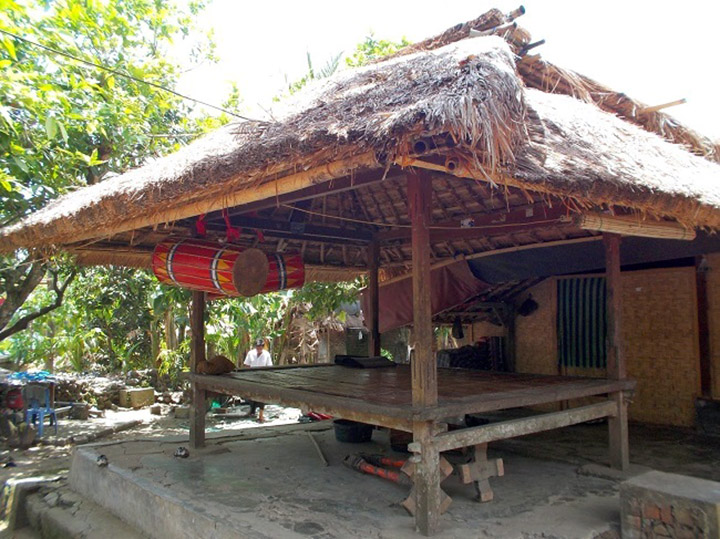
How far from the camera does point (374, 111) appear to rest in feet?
9.96

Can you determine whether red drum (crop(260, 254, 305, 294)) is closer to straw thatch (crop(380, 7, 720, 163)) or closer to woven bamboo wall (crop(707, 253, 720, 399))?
straw thatch (crop(380, 7, 720, 163))

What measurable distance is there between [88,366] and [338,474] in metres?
11.1

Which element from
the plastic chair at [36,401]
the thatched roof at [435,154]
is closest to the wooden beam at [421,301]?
the thatched roof at [435,154]

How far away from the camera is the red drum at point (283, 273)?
5150 millimetres

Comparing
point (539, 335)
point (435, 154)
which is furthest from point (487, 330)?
point (435, 154)

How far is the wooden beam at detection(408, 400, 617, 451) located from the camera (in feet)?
10.9

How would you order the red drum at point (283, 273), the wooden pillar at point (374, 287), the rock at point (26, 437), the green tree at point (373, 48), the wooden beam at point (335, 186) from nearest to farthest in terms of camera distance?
the wooden beam at point (335, 186) → the red drum at point (283, 273) → the wooden pillar at point (374, 287) → the rock at point (26, 437) → the green tree at point (373, 48)

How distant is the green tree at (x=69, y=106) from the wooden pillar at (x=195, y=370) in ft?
5.09

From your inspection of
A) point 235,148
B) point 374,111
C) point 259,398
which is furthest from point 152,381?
point 374,111

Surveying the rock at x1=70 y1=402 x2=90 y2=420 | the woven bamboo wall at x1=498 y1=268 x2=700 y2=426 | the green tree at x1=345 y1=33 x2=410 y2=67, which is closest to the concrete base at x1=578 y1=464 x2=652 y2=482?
the woven bamboo wall at x1=498 y1=268 x2=700 y2=426

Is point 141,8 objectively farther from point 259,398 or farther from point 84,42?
point 259,398

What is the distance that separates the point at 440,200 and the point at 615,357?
266 centimetres

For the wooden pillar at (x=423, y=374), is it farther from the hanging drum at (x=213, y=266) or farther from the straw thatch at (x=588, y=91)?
the straw thatch at (x=588, y=91)

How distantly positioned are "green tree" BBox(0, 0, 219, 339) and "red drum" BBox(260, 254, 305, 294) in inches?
66.6
